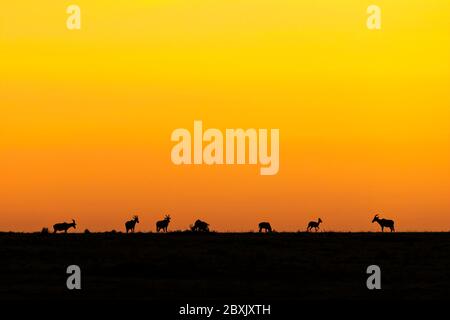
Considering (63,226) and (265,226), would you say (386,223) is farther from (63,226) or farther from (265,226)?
(63,226)

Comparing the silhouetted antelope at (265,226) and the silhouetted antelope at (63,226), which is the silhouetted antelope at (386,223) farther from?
the silhouetted antelope at (63,226)
